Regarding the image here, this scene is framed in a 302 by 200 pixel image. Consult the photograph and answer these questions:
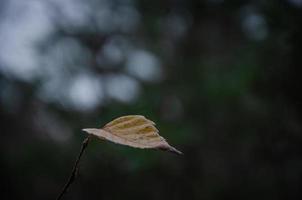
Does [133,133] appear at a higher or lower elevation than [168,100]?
lower

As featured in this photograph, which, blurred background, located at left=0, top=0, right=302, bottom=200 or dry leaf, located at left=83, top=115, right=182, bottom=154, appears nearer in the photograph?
dry leaf, located at left=83, top=115, right=182, bottom=154

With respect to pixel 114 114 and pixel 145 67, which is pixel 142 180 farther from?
pixel 145 67

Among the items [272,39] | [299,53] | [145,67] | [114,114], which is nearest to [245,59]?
[272,39]

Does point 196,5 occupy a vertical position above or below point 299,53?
above

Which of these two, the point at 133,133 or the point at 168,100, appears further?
the point at 168,100

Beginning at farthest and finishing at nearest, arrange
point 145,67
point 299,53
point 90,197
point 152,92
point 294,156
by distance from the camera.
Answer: point 145,67, point 90,197, point 152,92, point 294,156, point 299,53
